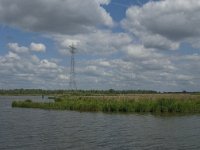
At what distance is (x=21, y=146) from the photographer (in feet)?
94.7

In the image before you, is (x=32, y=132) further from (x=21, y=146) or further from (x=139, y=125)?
(x=139, y=125)

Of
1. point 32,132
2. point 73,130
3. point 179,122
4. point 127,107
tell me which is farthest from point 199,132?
point 127,107

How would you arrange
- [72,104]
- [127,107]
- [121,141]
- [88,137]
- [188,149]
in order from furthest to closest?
[72,104]
[127,107]
[88,137]
[121,141]
[188,149]

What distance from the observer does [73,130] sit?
3944cm

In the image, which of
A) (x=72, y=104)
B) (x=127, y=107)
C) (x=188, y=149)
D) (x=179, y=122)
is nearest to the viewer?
(x=188, y=149)

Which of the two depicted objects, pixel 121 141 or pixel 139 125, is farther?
pixel 139 125

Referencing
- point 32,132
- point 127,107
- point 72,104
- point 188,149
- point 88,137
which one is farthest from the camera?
point 72,104

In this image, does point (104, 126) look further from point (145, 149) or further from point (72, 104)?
point (72, 104)

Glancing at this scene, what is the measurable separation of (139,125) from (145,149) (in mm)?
A: 15876

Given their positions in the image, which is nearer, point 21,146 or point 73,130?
point 21,146

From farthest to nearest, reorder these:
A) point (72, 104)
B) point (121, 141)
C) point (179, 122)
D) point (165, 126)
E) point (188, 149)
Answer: point (72, 104) < point (179, 122) < point (165, 126) < point (121, 141) < point (188, 149)

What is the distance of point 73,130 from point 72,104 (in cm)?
3522

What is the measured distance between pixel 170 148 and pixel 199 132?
9.86 m

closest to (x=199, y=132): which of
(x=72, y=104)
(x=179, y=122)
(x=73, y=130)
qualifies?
(x=179, y=122)
